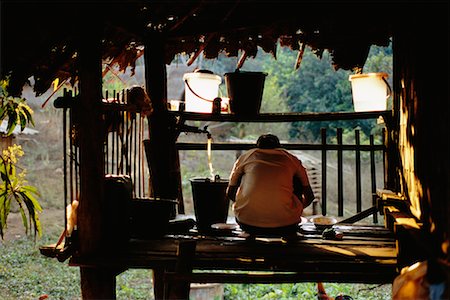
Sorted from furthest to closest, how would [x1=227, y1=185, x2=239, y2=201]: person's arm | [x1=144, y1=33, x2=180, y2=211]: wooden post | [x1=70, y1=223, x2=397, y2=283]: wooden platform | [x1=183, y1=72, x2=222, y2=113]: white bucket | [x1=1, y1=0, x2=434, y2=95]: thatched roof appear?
1. [x1=183, y1=72, x2=222, y2=113]: white bucket
2. [x1=144, y1=33, x2=180, y2=211]: wooden post
3. [x1=227, y1=185, x2=239, y2=201]: person's arm
4. [x1=70, y1=223, x2=397, y2=283]: wooden platform
5. [x1=1, y1=0, x2=434, y2=95]: thatched roof

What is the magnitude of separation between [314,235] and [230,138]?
46.6ft

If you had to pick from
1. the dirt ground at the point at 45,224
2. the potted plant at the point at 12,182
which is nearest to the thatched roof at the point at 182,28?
the potted plant at the point at 12,182

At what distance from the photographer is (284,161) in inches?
229

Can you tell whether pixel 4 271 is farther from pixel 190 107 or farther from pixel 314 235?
pixel 314 235

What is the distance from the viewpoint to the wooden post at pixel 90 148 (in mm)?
5090

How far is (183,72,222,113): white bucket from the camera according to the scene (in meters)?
7.55

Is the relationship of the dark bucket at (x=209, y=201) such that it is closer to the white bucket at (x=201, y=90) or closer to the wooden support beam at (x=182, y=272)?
the white bucket at (x=201, y=90)

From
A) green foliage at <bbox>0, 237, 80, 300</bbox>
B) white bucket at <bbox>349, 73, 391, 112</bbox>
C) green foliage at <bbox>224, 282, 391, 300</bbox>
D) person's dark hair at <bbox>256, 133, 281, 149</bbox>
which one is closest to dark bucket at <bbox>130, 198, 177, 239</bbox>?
person's dark hair at <bbox>256, 133, 281, 149</bbox>

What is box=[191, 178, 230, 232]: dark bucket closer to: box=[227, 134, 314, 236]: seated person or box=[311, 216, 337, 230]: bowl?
box=[227, 134, 314, 236]: seated person

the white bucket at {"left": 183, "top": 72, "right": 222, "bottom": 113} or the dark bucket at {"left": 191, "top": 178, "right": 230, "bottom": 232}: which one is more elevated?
the white bucket at {"left": 183, "top": 72, "right": 222, "bottom": 113}

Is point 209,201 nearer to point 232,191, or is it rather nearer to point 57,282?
point 232,191

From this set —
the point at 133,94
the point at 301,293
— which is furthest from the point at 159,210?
the point at 301,293

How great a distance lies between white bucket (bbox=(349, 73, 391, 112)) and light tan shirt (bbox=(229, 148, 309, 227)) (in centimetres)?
206

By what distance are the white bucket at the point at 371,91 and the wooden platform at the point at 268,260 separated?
90.8 inches
